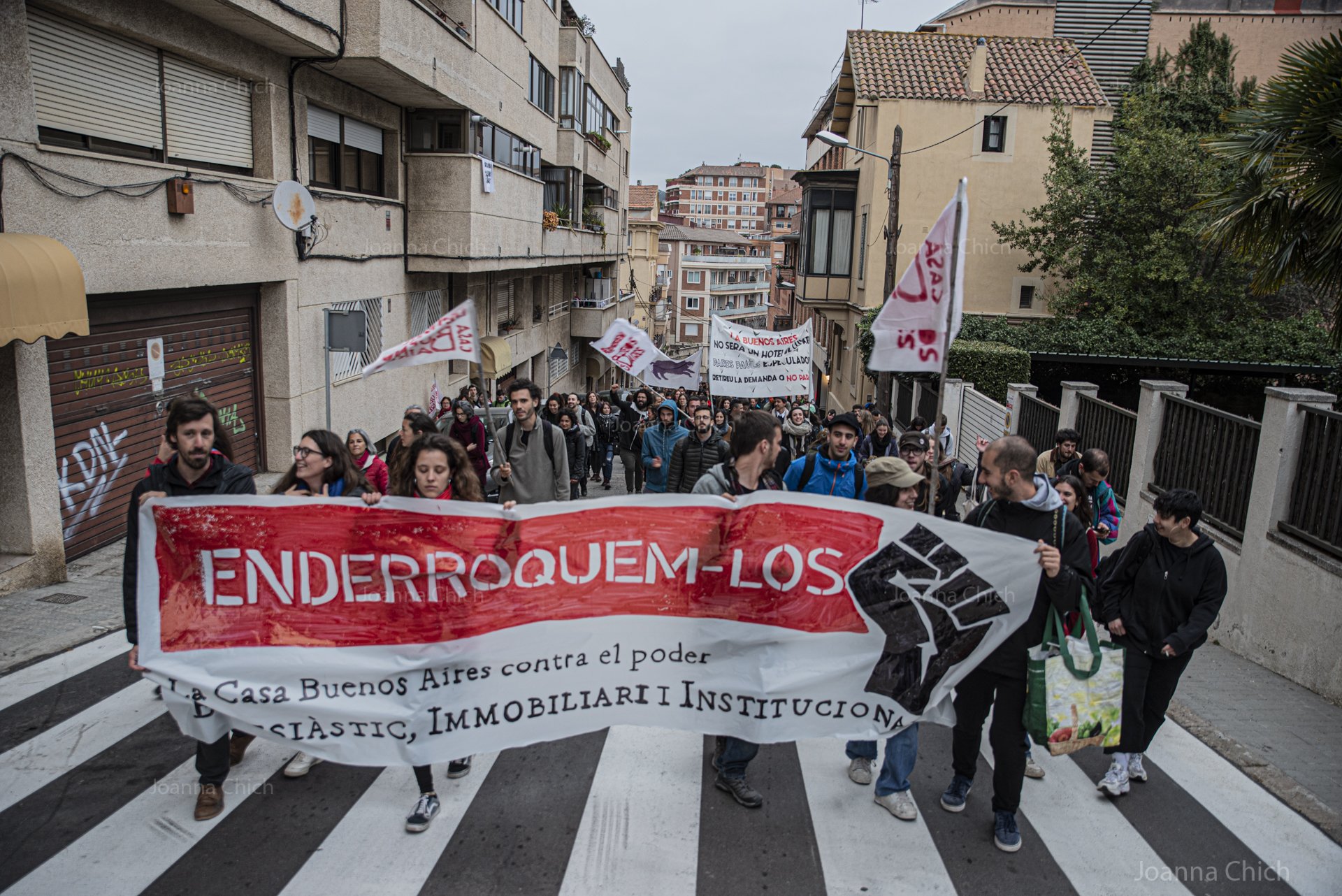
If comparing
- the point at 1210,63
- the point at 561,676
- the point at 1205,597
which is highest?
the point at 1210,63

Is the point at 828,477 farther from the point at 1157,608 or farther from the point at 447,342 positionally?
the point at 447,342

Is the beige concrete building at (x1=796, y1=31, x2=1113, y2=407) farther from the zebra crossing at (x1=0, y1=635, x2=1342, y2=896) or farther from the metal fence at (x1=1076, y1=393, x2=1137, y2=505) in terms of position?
the zebra crossing at (x1=0, y1=635, x2=1342, y2=896)

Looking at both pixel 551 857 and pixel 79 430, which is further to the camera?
pixel 79 430

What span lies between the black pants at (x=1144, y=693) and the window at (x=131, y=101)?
9.41 m

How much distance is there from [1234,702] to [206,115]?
12045 mm

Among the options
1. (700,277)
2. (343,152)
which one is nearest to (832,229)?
(343,152)

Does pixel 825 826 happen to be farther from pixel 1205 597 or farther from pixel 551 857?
pixel 1205 597

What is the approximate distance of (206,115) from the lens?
36.4 ft

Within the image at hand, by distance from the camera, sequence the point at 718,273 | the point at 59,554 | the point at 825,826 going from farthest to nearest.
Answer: the point at 718,273, the point at 59,554, the point at 825,826

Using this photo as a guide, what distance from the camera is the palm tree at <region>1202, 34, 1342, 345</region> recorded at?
7.15 meters

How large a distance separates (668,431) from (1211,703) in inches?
220

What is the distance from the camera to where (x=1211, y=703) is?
22.0ft

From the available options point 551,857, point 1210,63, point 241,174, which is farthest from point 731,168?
point 551,857

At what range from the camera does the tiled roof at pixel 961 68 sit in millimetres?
25641
